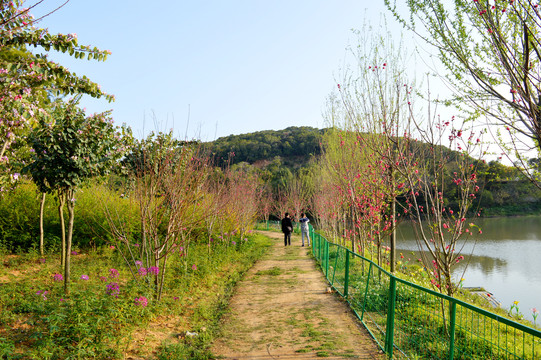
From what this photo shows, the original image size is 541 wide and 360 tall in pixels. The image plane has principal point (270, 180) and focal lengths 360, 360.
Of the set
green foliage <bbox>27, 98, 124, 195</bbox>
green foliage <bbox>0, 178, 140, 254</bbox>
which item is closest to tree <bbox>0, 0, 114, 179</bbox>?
green foliage <bbox>27, 98, 124, 195</bbox>

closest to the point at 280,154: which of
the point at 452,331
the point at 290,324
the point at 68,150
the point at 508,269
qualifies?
the point at 508,269

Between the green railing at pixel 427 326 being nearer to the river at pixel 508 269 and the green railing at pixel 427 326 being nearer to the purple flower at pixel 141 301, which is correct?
the river at pixel 508 269

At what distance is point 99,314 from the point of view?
462 centimetres

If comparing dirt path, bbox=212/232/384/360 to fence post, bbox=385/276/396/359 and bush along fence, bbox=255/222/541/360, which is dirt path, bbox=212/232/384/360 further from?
bush along fence, bbox=255/222/541/360

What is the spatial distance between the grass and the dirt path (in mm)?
396

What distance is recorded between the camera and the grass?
4.07 metres

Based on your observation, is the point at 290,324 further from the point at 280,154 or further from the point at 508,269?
the point at 280,154

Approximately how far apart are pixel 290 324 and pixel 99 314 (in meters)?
2.83

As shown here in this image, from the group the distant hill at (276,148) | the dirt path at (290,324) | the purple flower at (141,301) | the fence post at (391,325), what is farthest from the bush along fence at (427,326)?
the distant hill at (276,148)

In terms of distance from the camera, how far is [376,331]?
17.5ft

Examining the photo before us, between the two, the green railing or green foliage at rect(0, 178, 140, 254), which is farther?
green foliage at rect(0, 178, 140, 254)

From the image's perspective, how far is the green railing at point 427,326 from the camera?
3.29 m

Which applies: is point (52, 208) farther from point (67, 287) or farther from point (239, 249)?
point (239, 249)

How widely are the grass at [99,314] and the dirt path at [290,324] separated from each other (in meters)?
0.40
